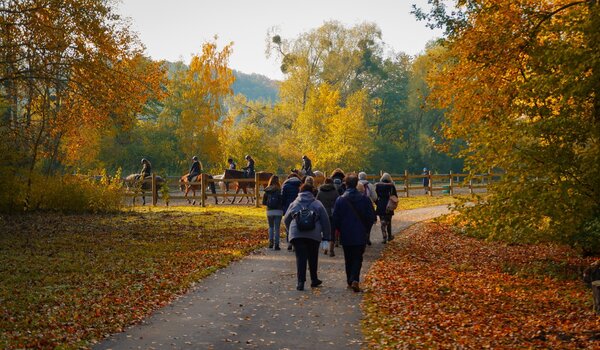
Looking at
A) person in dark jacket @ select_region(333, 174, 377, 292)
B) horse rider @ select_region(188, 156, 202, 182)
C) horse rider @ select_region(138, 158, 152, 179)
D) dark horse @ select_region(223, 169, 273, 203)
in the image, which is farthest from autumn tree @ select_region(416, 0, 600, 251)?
horse rider @ select_region(188, 156, 202, 182)

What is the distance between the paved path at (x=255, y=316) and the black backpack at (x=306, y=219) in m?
1.17


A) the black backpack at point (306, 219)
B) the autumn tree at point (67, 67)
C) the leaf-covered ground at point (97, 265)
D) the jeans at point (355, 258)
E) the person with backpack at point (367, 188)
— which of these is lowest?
the leaf-covered ground at point (97, 265)

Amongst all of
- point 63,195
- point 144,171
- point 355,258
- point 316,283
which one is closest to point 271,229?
point 316,283

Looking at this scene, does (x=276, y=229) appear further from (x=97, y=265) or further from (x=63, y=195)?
(x=63, y=195)

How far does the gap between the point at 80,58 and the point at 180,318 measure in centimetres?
1648

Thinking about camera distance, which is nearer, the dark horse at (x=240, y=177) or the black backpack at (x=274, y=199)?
the black backpack at (x=274, y=199)

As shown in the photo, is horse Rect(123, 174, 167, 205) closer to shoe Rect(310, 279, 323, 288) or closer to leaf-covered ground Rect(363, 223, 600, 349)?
leaf-covered ground Rect(363, 223, 600, 349)

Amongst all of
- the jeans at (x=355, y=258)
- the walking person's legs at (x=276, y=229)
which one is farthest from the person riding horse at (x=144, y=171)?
the jeans at (x=355, y=258)

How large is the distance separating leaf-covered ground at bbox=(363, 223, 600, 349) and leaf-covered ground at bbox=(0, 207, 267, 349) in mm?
3709

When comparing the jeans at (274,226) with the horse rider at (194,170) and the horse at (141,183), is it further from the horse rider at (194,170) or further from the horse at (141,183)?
the horse rider at (194,170)

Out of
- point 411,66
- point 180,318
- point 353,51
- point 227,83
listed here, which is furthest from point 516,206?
point 411,66

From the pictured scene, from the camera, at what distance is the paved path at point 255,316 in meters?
9.00

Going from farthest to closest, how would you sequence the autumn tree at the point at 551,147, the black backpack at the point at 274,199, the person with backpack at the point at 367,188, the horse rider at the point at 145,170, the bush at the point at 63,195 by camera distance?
the horse rider at the point at 145,170 < the bush at the point at 63,195 < the person with backpack at the point at 367,188 < the black backpack at the point at 274,199 < the autumn tree at the point at 551,147

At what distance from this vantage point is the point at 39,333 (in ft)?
30.5
